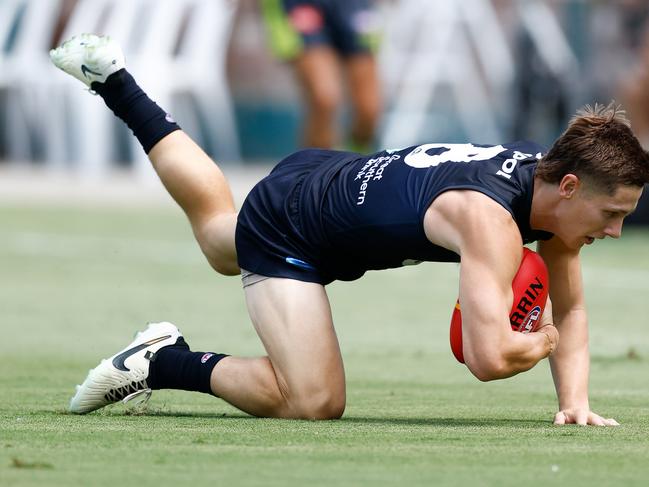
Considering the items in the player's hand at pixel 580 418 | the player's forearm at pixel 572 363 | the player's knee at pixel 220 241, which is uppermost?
the player's knee at pixel 220 241

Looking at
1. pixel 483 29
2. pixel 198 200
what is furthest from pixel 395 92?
pixel 198 200

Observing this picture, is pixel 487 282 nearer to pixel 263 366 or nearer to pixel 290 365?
pixel 290 365

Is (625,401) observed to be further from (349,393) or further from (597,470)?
Result: (597,470)

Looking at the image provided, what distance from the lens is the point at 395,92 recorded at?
23.4 meters

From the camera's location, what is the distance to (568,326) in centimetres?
631

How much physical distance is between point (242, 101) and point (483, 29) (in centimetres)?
364

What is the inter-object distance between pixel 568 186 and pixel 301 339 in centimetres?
126

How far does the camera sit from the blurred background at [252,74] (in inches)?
842

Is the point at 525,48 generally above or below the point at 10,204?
above

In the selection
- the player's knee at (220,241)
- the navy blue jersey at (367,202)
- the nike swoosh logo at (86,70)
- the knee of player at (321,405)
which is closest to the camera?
the navy blue jersey at (367,202)

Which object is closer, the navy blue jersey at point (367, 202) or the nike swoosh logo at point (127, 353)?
the navy blue jersey at point (367, 202)

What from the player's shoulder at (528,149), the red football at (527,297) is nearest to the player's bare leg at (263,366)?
the red football at (527,297)

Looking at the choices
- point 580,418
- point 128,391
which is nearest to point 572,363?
point 580,418

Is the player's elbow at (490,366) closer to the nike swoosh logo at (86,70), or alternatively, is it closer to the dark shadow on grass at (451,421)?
the dark shadow on grass at (451,421)
